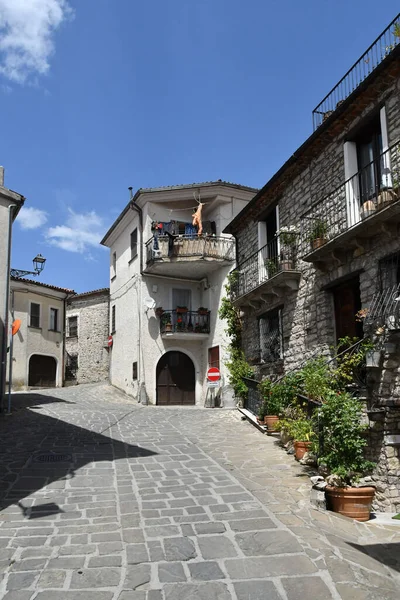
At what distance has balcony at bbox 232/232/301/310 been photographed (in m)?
12.0

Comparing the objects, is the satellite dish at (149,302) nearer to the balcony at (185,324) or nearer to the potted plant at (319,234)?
the balcony at (185,324)

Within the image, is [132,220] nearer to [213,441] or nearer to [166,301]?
[166,301]

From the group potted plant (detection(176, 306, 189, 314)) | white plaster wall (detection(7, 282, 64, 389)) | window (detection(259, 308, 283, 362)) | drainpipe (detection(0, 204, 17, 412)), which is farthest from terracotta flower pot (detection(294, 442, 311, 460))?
white plaster wall (detection(7, 282, 64, 389))

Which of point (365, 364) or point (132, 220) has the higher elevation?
point (132, 220)

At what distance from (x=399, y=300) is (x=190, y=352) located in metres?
13.5

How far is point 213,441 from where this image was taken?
10.4m

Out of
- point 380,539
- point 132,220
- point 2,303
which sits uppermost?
point 132,220

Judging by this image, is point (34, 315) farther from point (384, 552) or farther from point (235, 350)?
point (384, 552)

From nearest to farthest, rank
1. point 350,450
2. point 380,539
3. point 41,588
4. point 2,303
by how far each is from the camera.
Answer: point 41,588
point 380,539
point 350,450
point 2,303

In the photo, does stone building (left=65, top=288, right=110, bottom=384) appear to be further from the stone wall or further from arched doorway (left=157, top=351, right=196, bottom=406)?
the stone wall

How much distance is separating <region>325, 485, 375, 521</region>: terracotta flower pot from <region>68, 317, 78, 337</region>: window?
24039 millimetres

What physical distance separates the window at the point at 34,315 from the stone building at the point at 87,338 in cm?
304

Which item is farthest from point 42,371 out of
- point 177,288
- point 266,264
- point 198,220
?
point 266,264

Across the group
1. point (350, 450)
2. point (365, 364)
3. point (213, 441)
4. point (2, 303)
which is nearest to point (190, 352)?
point (2, 303)
